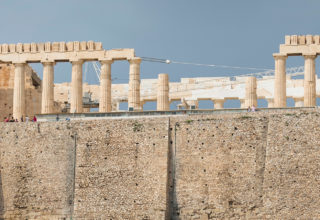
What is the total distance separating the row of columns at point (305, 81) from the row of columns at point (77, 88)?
8.23 meters

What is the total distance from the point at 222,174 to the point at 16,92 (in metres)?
18.1

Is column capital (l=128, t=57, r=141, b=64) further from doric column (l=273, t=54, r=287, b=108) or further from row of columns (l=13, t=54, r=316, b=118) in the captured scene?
doric column (l=273, t=54, r=287, b=108)

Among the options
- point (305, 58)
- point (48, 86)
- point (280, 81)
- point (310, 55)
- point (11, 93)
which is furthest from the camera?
point (11, 93)

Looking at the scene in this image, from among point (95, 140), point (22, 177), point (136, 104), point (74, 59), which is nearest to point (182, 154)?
point (95, 140)

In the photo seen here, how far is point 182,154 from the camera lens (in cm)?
3156

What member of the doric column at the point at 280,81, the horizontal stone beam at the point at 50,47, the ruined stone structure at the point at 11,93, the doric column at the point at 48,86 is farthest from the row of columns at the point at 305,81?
the ruined stone structure at the point at 11,93

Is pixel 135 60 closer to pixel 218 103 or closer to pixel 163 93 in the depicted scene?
pixel 163 93

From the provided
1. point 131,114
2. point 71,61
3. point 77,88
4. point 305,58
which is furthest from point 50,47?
point 305,58

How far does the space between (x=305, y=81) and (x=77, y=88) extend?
13567 mm

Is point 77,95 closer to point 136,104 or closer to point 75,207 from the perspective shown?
point 136,104

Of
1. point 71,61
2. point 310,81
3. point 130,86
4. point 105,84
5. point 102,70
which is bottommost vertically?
point 130,86

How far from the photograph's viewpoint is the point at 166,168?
31.1 meters

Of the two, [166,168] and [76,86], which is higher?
[76,86]

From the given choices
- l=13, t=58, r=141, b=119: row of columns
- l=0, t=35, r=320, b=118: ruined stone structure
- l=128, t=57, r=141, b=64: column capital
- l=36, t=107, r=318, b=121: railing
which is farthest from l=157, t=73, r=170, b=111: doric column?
l=36, t=107, r=318, b=121: railing
